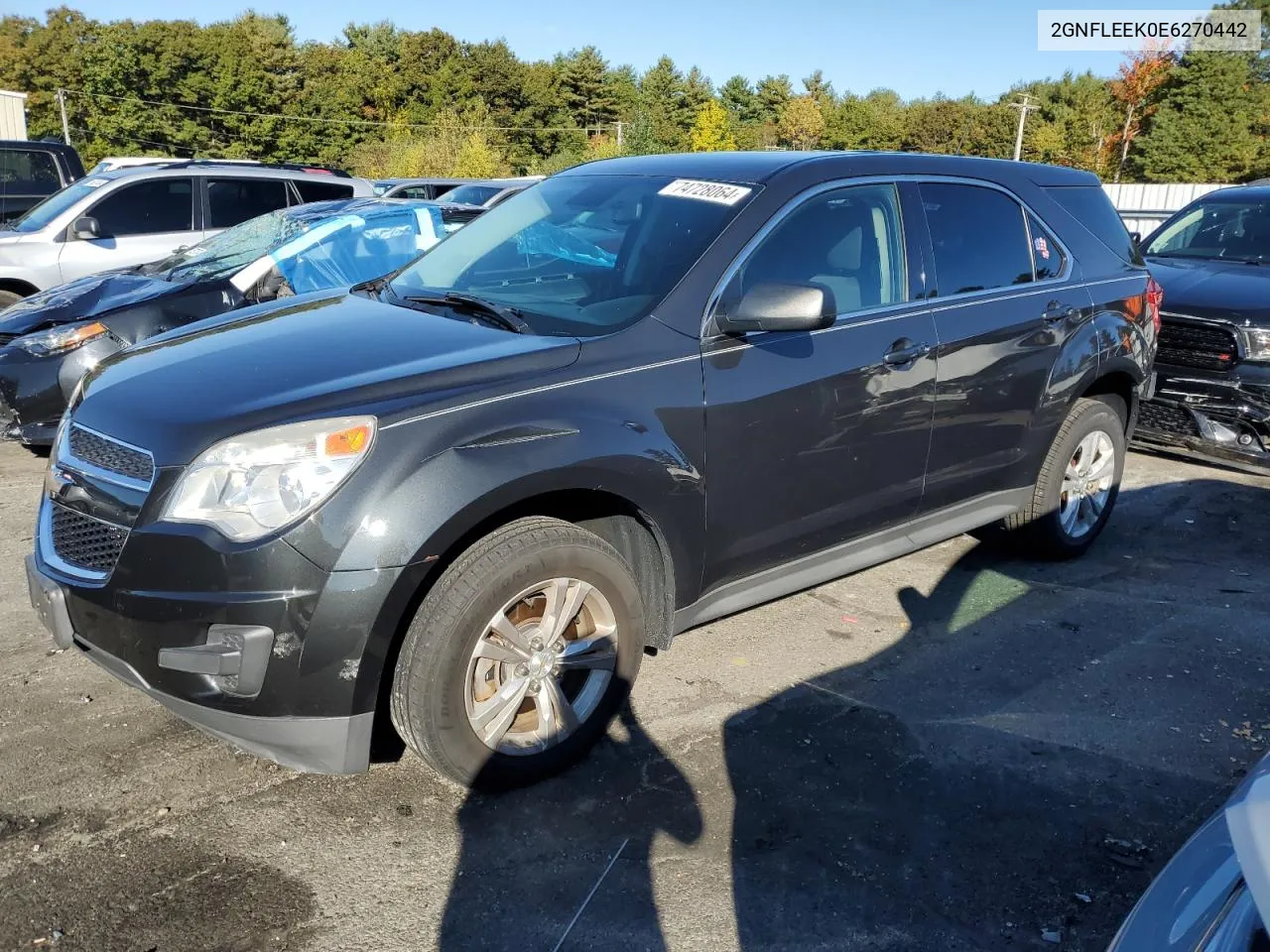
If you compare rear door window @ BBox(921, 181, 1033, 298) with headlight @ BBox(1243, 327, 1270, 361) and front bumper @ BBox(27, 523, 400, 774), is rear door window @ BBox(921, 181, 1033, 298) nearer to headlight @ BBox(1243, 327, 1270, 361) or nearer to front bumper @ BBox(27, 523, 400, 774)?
front bumper @ BBox(27, 523, 400, 774)

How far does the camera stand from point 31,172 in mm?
11562

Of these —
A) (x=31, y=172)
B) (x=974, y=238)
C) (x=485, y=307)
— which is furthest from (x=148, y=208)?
(x=974, y=238)

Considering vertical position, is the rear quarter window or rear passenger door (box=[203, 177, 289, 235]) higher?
rear passenger door (box=[203, 177, 289, 235])

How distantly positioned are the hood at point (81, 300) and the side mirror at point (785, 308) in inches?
181

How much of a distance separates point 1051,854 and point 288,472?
2.36 m

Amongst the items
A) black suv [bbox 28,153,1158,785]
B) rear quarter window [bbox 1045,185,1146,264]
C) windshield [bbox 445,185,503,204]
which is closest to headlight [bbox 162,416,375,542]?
black suv [bbox 28,153,1158,785]

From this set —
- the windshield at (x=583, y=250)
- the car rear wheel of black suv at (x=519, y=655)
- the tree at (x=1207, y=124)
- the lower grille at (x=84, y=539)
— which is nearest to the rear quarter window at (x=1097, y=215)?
the windshield at (x=583, y=250)

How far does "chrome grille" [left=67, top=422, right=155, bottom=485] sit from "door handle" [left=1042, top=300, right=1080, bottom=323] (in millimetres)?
3673

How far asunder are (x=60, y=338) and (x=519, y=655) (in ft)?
14.7

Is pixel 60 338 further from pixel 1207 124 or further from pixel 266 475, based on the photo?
pixel 1207 124

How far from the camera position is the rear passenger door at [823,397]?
10.8 feet

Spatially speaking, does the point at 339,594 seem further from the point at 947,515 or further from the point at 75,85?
the point at 75,85

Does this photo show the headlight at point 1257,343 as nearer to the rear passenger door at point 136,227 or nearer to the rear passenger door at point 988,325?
the rear passenger door at point 988,325

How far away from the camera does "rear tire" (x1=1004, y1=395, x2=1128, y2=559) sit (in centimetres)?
479
